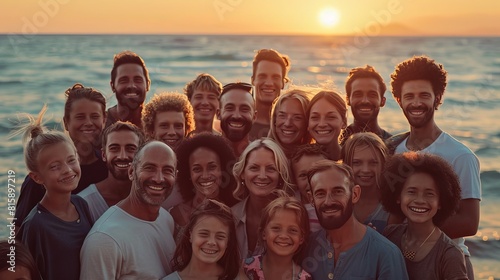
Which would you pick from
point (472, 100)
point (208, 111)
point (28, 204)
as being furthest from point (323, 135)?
point (472, 100)

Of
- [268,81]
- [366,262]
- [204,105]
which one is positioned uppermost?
[268,81]

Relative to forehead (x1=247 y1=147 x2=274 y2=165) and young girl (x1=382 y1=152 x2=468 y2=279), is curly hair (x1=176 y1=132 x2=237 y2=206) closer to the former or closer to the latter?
forehead (x1=247 y1=147 x2=274 y2=165)

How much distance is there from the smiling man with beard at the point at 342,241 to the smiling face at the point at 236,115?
80.2 inches

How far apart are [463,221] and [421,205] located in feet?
2.48

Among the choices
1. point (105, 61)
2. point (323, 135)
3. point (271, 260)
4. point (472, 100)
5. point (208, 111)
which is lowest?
point (271, 260)

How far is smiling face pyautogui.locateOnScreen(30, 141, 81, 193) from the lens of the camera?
5.35m

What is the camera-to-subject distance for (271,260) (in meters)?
5.52

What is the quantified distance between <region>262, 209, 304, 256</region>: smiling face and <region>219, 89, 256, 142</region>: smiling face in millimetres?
2078

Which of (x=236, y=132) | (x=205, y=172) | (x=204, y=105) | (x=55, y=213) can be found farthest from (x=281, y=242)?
(x=204, y=105)

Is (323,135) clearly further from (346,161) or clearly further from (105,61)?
(105,61)

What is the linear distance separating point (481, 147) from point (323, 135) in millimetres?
13937

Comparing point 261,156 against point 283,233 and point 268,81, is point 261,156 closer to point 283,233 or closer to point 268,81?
point 283,233

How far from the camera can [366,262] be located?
5.13 metres

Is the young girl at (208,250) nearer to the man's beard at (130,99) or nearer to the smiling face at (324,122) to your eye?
the smiling face at (324,122)
